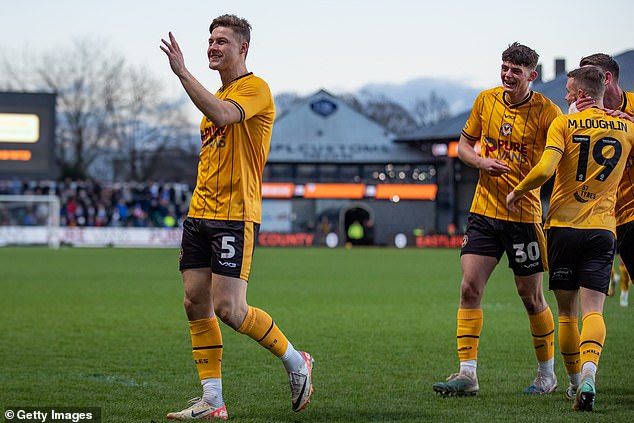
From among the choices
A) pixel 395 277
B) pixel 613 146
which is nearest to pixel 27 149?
pixel 395 277

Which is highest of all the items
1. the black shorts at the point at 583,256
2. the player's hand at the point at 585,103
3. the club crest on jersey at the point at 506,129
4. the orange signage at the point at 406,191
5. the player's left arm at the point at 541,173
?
the orange signage at the point at 406,191

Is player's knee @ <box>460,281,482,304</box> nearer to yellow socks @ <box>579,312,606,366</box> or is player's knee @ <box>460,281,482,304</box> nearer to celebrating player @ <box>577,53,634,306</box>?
yellow socks @ <box>579,312,606,366</box>

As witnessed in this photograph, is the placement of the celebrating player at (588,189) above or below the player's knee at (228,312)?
above

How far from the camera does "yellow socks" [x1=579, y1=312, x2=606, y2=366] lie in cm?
638

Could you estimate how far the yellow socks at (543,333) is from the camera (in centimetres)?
738

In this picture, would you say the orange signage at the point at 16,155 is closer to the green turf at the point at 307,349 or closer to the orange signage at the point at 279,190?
the green turf at the point at 307,349

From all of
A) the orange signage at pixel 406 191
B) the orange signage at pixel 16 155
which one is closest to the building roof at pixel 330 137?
the orange signage at pixel 406 191

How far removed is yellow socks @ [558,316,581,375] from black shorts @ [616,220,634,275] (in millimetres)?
541

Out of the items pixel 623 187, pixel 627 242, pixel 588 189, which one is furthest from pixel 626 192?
pixel 588 189

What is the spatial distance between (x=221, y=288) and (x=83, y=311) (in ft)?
27.9

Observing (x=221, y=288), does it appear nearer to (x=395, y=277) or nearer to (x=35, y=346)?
Result: (x=35, y=346)

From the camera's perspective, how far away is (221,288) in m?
6.11

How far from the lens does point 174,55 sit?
224 inches

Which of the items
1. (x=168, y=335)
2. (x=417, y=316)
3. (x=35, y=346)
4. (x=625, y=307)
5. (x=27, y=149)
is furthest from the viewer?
(x=27, y=149)
